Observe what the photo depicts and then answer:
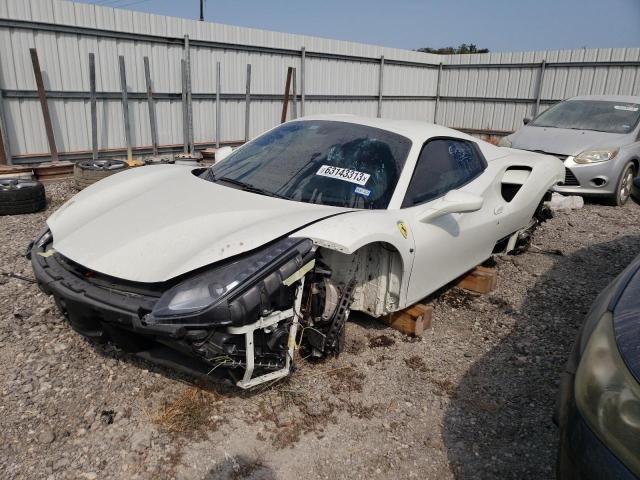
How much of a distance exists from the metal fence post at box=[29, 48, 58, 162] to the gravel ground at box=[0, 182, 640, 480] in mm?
5106

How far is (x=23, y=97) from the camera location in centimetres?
787

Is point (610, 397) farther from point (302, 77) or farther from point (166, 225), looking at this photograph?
point (302, 77)

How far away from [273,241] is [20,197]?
4.72 metres

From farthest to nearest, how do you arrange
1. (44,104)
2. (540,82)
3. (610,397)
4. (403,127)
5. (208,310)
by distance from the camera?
(540,82) → (44,104) → (403,127) → (208,310) → (610,397)

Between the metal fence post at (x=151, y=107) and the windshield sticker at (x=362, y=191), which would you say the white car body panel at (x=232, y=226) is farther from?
the metal fence post at (x=151, y=107)

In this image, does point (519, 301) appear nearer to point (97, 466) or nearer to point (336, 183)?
point (336, 183)

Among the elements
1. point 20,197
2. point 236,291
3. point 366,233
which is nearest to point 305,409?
point 236,291

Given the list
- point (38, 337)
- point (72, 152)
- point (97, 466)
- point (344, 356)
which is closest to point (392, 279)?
point (344, 356)

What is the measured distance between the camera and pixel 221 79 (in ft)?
34.3

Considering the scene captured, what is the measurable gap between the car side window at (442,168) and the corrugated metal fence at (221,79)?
22.4 ft

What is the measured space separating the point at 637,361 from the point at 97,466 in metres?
2.19

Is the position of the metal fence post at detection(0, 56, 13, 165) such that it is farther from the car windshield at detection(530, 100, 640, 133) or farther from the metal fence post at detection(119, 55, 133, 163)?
the car windshield at detection(530, 100, 640, 133)

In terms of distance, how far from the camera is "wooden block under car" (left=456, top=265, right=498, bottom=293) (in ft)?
13.3

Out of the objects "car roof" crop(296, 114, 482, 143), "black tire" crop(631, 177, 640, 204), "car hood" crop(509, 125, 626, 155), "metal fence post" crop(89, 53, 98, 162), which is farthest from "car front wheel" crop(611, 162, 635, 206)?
"metal fence post" crop(89, 53, 98, 162)
